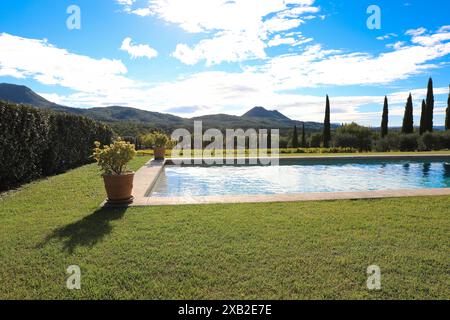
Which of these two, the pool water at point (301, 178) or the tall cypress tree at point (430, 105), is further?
the tall cypress tree at point (430, 105)

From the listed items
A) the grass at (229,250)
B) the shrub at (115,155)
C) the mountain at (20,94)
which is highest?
the mountain at (20,94)

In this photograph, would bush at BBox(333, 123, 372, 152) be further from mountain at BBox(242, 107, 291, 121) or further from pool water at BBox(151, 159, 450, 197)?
mountain at BBox(242, 107, 291, 121)

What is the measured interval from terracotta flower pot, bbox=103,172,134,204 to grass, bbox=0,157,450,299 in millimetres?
370

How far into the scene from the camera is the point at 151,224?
4.96 m

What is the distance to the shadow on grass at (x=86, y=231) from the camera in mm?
4160

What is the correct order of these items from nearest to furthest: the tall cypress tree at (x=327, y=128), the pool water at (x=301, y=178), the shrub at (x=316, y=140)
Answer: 1. the pool water at (x=301, y=178)
2. the tall cypress tree at (x=327, y=128)
3. the shrub at (x=316, y=140)

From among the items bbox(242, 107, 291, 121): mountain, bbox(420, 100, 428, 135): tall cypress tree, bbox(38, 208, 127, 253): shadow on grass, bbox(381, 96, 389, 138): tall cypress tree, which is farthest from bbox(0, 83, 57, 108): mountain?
bbox(38, 208, 127, 253): shadow on grass

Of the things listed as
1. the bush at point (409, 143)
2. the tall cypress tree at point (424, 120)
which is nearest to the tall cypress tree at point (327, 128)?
the bush at point (409, 143)

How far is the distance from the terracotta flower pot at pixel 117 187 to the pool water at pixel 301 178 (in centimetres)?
297

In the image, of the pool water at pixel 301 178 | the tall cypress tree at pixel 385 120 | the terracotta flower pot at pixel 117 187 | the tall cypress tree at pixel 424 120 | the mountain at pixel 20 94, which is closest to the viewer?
the terracotta flower pot at pixel 117 187

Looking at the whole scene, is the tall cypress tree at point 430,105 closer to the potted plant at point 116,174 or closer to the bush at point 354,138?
the bush at point 354,138

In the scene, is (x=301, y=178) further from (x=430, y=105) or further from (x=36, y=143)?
(x=430, y=105)

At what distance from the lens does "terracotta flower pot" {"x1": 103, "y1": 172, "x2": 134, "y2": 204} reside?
20.3ft
